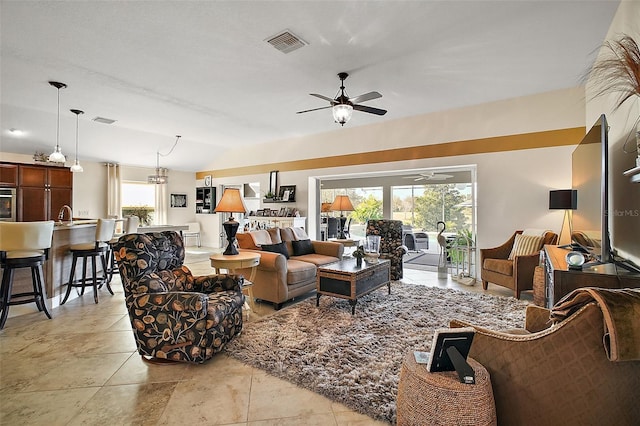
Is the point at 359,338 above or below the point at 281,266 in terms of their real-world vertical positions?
below

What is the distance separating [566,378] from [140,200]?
10061 millimetres

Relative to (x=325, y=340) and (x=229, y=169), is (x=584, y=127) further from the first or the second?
(x=229, y=169)

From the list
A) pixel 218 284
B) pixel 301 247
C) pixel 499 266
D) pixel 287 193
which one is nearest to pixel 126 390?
pixel 218 284

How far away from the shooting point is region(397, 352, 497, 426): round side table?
1204 millimetres

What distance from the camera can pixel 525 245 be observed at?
422 cm

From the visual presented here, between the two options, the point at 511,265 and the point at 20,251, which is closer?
the point at 20,251

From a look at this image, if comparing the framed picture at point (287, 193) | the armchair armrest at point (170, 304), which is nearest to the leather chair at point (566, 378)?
the armchair armrest at point (170, 304)

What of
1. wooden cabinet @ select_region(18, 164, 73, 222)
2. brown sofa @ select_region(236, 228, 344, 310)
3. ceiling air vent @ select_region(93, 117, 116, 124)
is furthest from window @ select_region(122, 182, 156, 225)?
brown sofa @ select_region(236, 228, 344, 310)

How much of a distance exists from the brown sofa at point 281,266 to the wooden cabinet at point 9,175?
19.9 feet

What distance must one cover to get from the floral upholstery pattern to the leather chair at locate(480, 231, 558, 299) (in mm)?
1235

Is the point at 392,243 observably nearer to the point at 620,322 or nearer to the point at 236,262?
the point at 236,262

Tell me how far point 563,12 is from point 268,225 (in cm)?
656

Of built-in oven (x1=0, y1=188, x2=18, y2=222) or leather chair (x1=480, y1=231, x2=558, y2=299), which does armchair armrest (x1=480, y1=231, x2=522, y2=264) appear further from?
built-in oven (x1=0, y1=188, x2=18, y2=222)

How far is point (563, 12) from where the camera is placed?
105 inches
